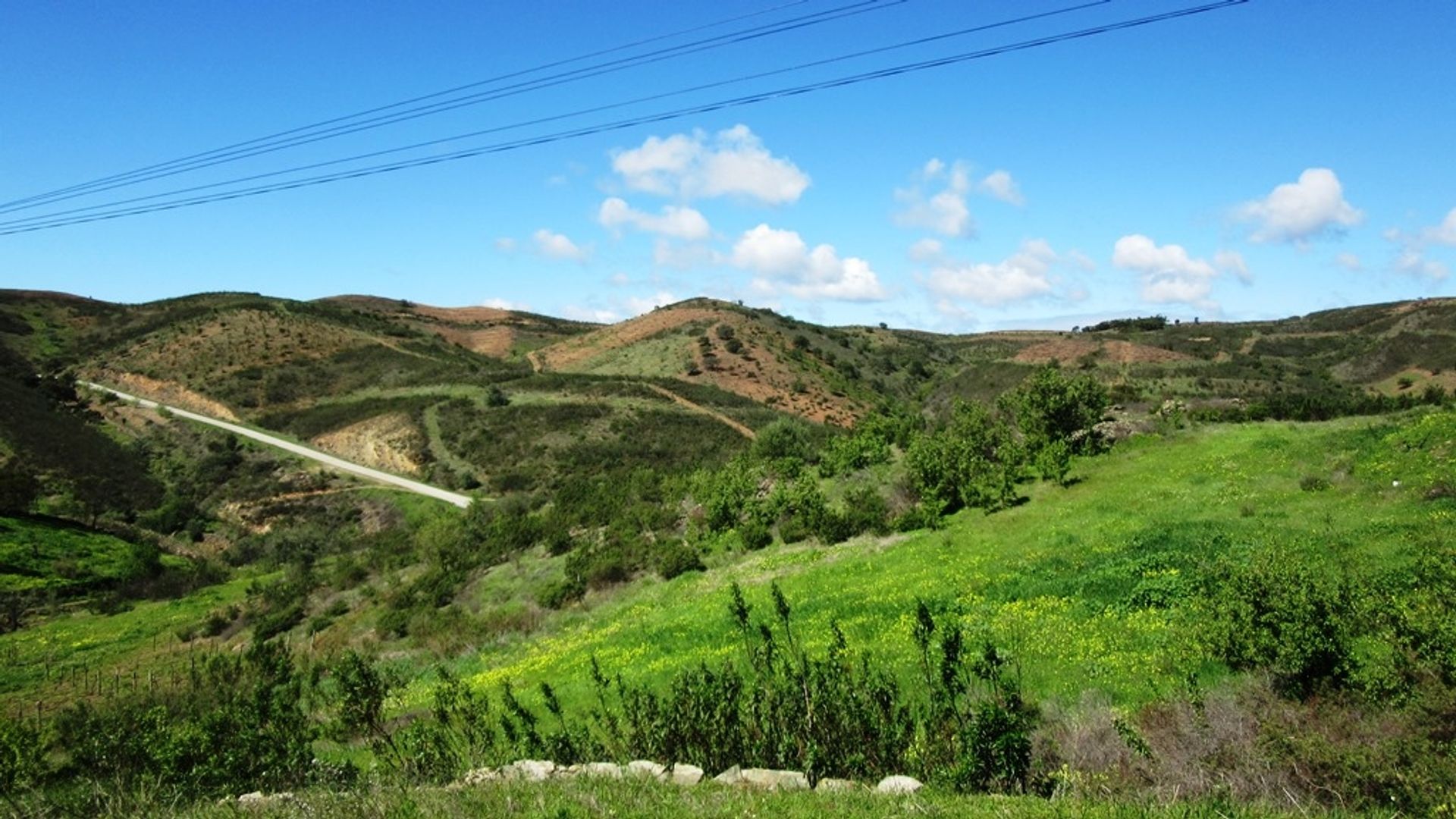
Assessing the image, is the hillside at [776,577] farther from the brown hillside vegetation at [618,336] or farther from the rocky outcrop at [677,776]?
the brown hillside vegetation at [618,336]

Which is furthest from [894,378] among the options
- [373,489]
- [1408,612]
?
[1408,612]

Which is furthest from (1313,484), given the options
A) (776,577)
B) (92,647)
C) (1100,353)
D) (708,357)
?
(708,357)

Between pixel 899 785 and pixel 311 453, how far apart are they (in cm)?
6809

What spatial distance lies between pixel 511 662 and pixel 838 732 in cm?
1485

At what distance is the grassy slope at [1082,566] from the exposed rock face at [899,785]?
3736mm

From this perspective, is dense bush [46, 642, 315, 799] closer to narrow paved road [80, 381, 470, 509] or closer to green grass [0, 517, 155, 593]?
green grass [0, 517, 155, 593]

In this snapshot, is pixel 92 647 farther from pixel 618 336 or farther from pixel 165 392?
pixel 618 336

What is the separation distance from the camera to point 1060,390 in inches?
1299

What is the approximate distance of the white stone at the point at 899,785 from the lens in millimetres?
7863

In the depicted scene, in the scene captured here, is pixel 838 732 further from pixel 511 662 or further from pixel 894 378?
pixel 894 378

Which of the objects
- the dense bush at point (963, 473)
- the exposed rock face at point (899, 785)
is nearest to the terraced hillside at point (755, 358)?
the dense bush at point (963, 473)

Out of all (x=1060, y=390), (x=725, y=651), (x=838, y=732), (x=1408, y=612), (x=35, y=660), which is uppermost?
(x=1060, y=390)

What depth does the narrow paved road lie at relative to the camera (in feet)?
183

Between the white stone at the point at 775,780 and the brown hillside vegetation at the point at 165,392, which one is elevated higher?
the brown hillside vegetation at the point at 165,392
